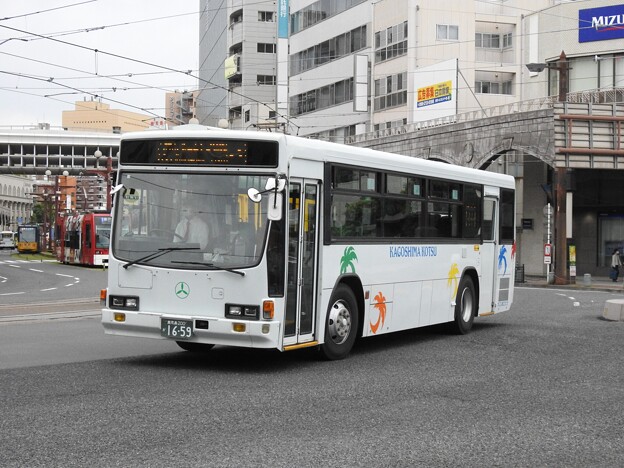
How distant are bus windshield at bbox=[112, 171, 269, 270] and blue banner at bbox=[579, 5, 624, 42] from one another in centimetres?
3886

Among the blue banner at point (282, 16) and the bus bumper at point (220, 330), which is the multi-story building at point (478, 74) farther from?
the bus bumper at point (220, 330)

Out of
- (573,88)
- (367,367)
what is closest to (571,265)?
(573,88)

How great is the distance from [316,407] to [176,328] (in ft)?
9.00

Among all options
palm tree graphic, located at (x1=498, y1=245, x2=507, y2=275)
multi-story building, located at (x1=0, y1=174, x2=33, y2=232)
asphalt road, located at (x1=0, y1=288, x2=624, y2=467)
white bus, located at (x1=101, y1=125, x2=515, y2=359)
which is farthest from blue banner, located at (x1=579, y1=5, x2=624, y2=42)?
multi-story building, located at (x1=0, y1=174, x2=33, y2=232)

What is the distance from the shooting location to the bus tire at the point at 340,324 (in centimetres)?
1195

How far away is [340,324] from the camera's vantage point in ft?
39.8

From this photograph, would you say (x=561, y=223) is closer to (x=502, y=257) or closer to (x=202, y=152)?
(x=502, y=257)

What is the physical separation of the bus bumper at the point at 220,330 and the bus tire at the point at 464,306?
5.76 metres

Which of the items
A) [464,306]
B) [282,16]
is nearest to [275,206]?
[464,306]

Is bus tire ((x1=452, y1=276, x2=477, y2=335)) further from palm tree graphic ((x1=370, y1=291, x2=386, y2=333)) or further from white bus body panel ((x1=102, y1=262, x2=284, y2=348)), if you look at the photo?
white bus body panel ((x1=102, y1=262, x2=284, y2=348))

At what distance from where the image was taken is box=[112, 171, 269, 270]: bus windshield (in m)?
10.9

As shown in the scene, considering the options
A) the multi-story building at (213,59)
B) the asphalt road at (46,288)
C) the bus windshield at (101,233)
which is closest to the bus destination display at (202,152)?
the asphalt road at (46,288)

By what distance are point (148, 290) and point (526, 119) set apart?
32065mm

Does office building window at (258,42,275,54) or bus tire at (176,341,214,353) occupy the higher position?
office building window at (258,42,275,54)
